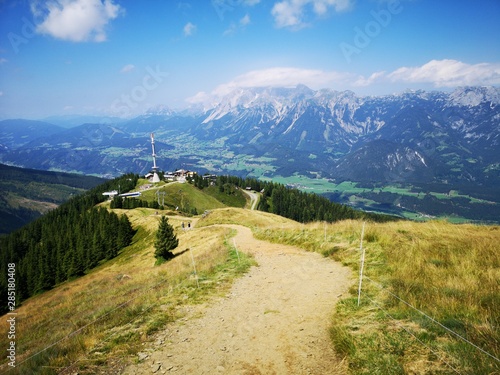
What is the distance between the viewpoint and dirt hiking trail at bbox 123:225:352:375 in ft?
28.5

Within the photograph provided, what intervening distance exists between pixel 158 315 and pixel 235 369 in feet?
18.0

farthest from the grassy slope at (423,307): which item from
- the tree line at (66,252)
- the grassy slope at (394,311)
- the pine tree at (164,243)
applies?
the tree line at (66,252)

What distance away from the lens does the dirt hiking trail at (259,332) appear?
28.5 ft

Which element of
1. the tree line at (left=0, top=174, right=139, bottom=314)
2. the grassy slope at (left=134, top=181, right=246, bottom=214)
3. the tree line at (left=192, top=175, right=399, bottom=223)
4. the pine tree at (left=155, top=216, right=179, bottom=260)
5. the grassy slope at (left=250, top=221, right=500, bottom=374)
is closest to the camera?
the grassy slope at (left=250, top=221, right=500, bottom=374)

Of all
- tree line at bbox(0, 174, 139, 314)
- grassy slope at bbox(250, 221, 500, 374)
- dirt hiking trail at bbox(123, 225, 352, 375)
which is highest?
grassy slope at bbox(250, 221, 500, 374)

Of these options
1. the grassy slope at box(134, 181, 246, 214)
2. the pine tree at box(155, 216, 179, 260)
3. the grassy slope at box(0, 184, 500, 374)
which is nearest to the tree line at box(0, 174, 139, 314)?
the grassy slope at box(134, 181, 246, 214)

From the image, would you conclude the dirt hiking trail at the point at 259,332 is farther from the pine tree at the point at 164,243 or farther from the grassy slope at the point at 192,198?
the grassy slope at the point at 192,198

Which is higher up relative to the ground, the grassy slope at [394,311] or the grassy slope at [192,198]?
the grassy slope at [394,311]

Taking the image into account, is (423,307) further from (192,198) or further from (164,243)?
(192,198)

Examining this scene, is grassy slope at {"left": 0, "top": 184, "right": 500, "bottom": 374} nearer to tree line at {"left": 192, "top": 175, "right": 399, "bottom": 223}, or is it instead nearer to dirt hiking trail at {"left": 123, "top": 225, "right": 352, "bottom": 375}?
dirt hiking trail at {"left": 123, "top": 225, "right": 352, "bottom": 375}

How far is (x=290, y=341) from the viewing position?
9789mm

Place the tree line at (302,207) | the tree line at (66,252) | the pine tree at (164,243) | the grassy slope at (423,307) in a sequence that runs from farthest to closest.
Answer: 1. the tree line at (302,207)
2. the tree line at (66,252)
3. the pine tree at (164,243)
4. the grassy slope at (423,307)

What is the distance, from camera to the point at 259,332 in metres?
10.7

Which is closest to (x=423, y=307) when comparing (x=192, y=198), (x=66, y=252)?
(x=66, y=252)
